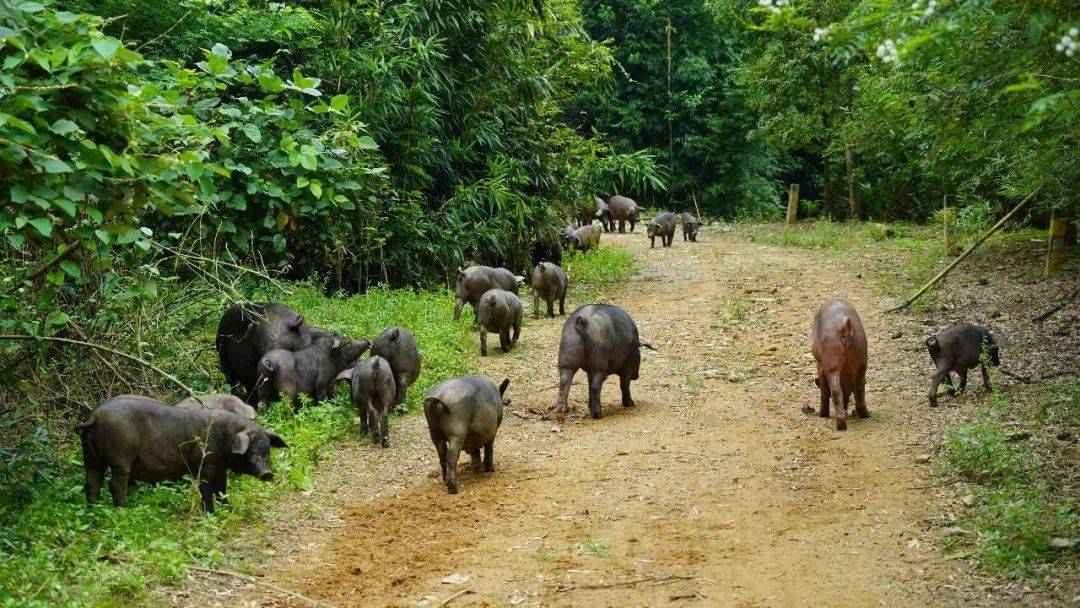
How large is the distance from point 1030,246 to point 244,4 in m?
12.0

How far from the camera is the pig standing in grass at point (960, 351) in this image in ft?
29.9

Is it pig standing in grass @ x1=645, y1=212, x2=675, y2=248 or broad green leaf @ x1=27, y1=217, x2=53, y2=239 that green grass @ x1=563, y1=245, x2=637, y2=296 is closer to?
pig standing in grass @ x1=645, y1=212, x2=675, y2=248

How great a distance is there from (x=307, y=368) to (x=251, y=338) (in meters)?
0.69

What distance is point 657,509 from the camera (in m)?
7.12

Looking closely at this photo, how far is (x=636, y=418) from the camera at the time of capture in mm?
9719

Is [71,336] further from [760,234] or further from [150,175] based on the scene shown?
[760,234]

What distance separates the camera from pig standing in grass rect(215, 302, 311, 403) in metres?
9.41

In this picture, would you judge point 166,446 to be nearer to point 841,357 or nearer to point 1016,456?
point 841,357

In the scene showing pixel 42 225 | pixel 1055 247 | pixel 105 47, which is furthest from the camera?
pixel 1055 247

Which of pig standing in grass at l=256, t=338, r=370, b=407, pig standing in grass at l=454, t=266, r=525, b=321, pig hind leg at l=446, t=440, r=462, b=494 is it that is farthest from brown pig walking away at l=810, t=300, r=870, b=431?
pig standing in grass at l=454, t=266, r=525, b=321

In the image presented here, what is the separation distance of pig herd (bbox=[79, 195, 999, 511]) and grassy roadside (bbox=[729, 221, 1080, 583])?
896 mm

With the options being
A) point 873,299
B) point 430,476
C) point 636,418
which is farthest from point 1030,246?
point 430,476

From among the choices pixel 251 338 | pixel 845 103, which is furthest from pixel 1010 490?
pixel 845 103

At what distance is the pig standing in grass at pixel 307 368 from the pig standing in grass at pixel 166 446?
1967mm
